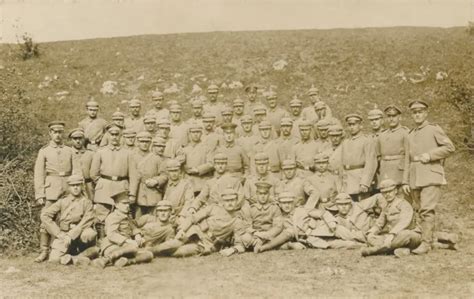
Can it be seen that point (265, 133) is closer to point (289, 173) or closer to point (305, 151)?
point (305, 151)

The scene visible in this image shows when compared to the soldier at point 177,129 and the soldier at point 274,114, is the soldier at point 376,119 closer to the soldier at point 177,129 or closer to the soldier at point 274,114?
the soldier at point 274,114

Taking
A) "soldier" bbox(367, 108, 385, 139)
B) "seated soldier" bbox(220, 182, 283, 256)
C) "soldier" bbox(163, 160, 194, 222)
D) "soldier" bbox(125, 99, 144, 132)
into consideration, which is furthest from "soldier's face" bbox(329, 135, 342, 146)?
"soldier" bbox(125, 99, 144, 132)

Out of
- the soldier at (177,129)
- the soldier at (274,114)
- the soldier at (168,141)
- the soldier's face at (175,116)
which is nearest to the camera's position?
the soldier at (168,141)

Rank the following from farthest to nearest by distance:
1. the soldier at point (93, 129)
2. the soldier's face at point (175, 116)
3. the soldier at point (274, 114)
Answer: the soldier at point (274, 114), the soldier's face at point (175, 116), the soldier at point (93, 129)

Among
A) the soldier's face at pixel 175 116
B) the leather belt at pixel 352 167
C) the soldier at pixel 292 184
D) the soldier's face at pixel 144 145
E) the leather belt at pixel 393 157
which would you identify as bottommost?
the soldier at pixel 292 184

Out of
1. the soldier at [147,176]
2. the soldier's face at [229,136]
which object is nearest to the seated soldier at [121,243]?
the soldier at [147,176]

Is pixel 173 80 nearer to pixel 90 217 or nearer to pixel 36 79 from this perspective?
pixel 36 79

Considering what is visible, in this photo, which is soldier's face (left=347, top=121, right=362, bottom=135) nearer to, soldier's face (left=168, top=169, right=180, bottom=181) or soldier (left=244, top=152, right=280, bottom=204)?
soldier (left=244, top=152, right=280, bottom=204)
